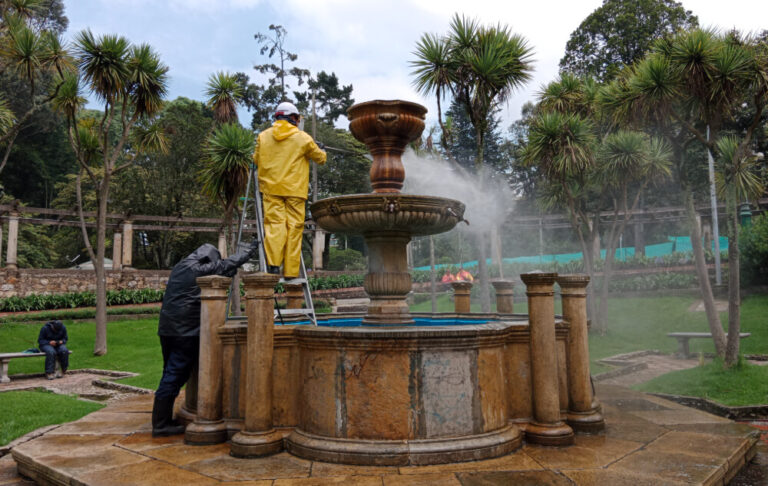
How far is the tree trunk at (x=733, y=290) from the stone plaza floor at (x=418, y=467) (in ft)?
14.9

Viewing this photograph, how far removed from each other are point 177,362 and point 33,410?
3628 millimetres

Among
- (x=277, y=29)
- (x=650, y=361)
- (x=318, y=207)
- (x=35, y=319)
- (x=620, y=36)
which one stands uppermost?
(x=277, y=29)

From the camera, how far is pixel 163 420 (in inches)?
180

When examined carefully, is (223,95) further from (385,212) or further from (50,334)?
(385,212)

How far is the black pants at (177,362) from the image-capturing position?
4.60 metres

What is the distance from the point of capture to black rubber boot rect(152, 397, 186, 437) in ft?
14.9

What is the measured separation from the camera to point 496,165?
39.3 metres

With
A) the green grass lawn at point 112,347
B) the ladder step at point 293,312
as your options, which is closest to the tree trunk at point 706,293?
the ladder step at point 293,312

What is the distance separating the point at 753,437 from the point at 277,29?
3844 cm

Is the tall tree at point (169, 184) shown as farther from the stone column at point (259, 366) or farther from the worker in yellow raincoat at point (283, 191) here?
the stone column at point (259, 366)

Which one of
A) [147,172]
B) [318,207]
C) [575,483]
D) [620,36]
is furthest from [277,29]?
[575,483]

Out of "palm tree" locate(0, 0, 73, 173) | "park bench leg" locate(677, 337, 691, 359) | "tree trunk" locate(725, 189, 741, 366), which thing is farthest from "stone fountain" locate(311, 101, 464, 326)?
"palm tree" locate(0, 0, 73, 173)

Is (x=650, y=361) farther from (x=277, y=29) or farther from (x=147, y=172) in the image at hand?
(x=277, y=29)

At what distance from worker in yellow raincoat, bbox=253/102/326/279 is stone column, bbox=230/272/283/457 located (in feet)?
2.69
